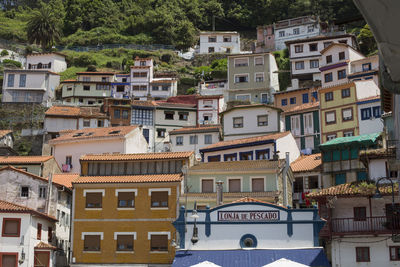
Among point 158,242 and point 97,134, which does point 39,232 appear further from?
point 97,134

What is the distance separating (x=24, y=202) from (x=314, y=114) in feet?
114

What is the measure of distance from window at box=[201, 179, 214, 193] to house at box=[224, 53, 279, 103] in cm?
4241

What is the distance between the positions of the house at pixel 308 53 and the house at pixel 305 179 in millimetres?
38077

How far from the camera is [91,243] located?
43.7m

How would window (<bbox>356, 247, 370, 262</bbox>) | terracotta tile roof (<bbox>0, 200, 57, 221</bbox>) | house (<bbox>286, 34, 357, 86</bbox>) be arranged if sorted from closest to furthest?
window (<bbox>356, 247, 370, 262</bbox>) < terracotta tile roof (<bbox>0, 200, 57, 221</bbox>) < house (<bbox>286, 34, 357, 86</bbox>)

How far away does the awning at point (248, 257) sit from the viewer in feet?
109

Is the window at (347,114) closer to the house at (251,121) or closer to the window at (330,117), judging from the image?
the window at (330,117)

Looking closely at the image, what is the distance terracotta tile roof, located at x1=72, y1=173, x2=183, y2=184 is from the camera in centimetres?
4428

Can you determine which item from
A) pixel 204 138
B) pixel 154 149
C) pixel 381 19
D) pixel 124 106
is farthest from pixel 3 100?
pixel 381 19

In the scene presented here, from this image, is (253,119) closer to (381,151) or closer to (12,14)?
(381,151)

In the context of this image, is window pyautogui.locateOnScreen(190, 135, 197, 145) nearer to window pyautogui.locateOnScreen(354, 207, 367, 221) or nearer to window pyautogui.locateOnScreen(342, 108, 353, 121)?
window pyautogui.locateOnScreen(342, 108, 353, 121)

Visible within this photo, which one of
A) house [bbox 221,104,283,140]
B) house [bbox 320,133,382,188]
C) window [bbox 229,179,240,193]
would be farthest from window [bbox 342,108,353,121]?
window [bbox 229,179,240,193]

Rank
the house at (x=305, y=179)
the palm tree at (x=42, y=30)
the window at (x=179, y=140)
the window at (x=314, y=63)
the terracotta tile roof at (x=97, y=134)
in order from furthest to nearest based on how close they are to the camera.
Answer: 1. the palm tree at (x=42, y=30)
2. the window at (x=314, y=63)
3. the window at (x=179, y=140)
4. the terracotta tile roof at (x=97, y=134)
5. the house at (x=305, y=179)

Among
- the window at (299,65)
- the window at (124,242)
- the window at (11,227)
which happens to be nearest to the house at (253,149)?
the window at (124,242)
